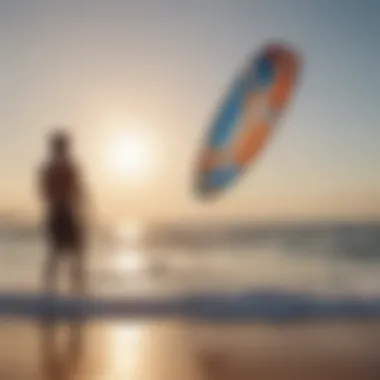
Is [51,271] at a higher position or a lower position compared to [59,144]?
lower

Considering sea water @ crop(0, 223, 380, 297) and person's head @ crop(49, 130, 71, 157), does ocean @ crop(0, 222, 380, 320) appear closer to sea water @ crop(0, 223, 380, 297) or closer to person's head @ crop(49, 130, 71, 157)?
sea water @ crop(0, 223, 380, 297)

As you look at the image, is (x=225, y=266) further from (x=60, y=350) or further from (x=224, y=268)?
(x=60, y=350)

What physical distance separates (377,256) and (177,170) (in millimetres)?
713

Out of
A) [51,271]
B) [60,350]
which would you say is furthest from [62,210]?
[60,350]

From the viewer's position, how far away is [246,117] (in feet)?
9.03

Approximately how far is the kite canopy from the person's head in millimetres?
420

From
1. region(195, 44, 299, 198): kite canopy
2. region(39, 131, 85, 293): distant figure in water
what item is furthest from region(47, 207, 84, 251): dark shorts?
region(195, 44, 299, 198): kite canopy

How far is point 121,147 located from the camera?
9.25ft

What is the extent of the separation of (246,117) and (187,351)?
0.75 meters

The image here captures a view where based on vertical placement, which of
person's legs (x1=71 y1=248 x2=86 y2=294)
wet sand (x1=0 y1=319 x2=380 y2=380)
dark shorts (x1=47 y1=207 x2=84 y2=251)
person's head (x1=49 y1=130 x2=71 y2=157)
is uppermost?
person's head (x1=49 y1=130 x2=71 y2=157)

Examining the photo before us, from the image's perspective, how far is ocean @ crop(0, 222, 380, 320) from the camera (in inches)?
109

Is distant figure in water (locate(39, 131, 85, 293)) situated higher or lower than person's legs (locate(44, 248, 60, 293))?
higher

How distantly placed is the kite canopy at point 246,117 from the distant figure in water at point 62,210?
1.30 feet

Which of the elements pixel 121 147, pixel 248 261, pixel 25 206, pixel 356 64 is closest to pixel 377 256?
pixel 248 261
